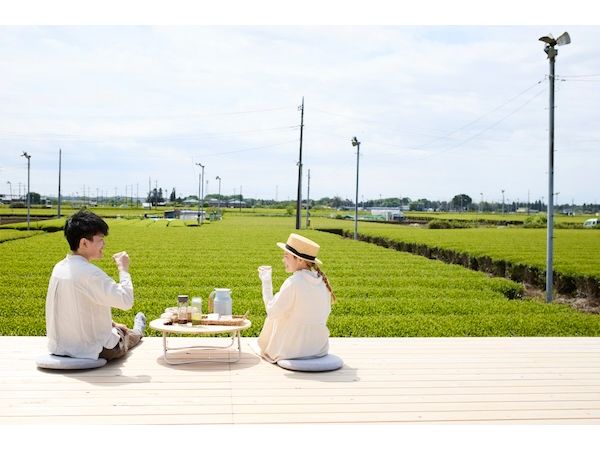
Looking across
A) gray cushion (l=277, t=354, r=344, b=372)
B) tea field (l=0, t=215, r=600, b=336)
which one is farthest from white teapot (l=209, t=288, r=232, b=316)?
tea field (l=0, t=215, r=600, b=336)

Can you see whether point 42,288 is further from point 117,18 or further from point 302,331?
point 302,331

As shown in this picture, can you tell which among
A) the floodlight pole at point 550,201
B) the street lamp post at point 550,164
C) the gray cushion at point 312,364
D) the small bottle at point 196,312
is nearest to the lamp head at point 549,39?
the street lamp post at point 550,164

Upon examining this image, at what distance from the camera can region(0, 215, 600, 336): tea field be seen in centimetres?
885

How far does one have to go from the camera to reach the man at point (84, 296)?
15.9 ft

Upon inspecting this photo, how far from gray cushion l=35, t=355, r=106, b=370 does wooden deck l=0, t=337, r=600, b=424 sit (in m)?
0.06

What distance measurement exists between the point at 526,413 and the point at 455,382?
2.68ft

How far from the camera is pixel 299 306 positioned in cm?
517

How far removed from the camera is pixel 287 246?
5.28 metres

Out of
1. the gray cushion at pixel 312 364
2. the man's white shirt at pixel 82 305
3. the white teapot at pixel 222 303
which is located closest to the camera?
the man's white shirt at pixel 82 305

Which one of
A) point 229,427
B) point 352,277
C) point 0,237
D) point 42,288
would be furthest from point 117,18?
point 0,237

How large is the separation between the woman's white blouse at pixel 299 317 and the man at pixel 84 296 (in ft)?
4.16

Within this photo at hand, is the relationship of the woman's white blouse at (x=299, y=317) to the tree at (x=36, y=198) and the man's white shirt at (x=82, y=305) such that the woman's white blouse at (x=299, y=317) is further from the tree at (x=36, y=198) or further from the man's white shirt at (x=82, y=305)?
the tree at (x=36, y=198)

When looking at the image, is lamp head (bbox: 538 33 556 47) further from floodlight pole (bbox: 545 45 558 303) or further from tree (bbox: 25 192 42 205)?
tree (bbox: 25 192 42 205)

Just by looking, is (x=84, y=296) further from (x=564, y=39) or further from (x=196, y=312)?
(x=564, y=39)
